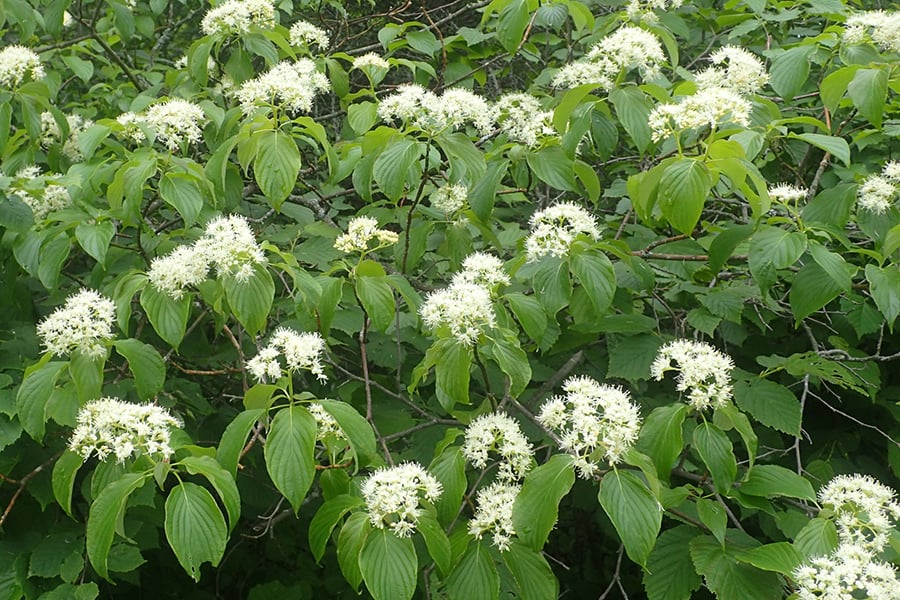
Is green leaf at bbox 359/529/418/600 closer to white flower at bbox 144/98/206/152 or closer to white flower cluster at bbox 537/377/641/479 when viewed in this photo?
white flower cluster at bbox 537/377/641/479

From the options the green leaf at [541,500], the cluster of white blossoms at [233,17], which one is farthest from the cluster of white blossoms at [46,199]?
the green leaf at [541,500]

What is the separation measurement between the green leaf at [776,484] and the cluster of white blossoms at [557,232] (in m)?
0.76

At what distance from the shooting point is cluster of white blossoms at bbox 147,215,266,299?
196 cm

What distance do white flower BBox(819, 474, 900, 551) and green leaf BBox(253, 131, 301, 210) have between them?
1692 mm

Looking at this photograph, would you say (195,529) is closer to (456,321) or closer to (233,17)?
(456,321)

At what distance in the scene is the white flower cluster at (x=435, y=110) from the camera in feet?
8.14

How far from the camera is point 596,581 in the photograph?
12.9ft

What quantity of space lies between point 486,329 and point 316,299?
474 mm

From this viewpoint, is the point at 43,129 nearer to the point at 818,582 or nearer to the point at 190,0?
the point at 190,0

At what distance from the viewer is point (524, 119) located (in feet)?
9.34

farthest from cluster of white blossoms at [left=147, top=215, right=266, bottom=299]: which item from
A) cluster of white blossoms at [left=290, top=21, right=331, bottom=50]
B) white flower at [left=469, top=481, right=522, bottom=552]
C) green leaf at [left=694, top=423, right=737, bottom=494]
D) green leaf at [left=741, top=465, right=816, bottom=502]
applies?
cluster of white blossoms at [left=290, top=21, right=331, bottom=50]

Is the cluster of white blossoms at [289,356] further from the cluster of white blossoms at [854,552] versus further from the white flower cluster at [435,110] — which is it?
the cluster of white blossoms at [854,552]

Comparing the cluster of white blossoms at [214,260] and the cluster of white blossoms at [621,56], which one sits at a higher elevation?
the cluster of white blossoms at [621,56]

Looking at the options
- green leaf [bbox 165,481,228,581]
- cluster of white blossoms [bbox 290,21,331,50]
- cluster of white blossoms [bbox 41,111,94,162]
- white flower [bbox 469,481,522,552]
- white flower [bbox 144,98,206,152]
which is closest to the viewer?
green leaf [bbox 165,481,228,581]
